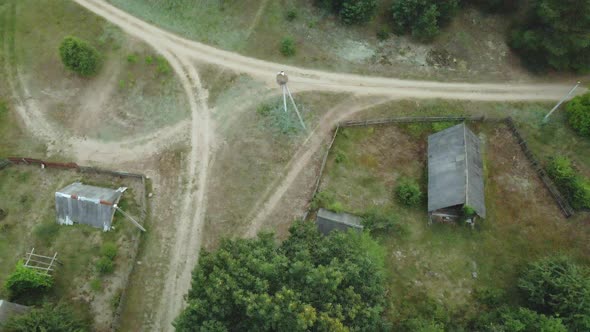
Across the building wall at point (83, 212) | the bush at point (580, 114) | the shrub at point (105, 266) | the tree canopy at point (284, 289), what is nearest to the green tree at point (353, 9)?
the bush at point (580, 114)

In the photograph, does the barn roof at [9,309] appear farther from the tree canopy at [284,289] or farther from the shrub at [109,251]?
the tree canopy at [284,289]

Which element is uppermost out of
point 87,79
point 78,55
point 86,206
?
point 78,55

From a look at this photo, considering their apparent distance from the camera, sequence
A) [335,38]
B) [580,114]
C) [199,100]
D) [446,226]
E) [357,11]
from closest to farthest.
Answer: [446,226] → [580,114] → [199,100] → [357,11] → [335,38]

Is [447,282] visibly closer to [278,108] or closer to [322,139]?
[322,139]

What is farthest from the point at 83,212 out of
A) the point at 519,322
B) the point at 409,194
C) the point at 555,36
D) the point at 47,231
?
the point at 555,36

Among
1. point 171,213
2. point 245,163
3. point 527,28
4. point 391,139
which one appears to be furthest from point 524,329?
point 527,28

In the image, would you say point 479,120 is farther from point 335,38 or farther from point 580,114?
point 335,38

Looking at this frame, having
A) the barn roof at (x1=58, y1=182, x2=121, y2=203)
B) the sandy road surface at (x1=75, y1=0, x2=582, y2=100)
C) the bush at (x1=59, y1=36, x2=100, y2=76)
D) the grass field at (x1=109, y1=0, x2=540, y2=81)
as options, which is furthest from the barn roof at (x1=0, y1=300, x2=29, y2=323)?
the grass field at (x1=109, y1=0, x2=540, y2=81)
